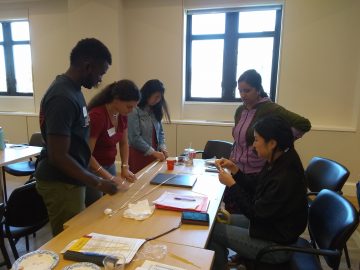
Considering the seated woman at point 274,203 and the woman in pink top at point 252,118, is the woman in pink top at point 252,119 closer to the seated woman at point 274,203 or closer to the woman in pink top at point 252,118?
the woman in pink top at point 252,118

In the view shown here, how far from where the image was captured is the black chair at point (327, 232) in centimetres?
126

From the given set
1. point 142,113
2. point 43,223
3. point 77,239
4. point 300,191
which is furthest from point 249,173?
point 43,223

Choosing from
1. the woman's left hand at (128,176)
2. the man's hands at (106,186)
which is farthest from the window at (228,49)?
the man's hands at (106,186)

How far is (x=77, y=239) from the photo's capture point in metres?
1.16

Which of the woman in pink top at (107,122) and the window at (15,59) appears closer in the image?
the woman in pink top at (107,122)

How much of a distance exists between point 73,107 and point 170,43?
3.08m

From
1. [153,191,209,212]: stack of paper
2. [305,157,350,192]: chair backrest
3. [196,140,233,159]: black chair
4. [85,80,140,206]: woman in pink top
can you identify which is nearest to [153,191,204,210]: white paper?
[153,191,209,212]: stack of paper

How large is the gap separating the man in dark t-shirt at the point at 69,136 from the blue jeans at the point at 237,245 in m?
0.67

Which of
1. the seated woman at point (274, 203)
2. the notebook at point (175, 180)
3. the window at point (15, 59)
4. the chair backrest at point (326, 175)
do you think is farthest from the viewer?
the window at point (15, 59)

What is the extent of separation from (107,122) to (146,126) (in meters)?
0.73

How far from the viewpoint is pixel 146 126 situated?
94.7 inches

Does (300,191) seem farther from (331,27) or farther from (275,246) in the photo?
(331,27)

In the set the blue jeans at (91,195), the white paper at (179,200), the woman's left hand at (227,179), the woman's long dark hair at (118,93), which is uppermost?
the woman's long dark hair at (118,93)

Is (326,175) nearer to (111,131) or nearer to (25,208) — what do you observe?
(111,131)
